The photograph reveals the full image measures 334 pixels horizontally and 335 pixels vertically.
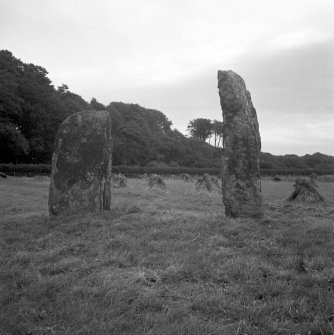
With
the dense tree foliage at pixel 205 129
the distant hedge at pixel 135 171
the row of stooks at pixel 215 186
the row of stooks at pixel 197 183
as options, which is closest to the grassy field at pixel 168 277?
the row of stooks at pixel 215 186

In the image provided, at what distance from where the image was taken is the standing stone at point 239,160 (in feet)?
36.7

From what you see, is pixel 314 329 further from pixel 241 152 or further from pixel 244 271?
pixel 241 152

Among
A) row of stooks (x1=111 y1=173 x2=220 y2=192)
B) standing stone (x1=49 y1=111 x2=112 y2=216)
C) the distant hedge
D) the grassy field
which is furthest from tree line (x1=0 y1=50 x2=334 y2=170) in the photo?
the grassy field

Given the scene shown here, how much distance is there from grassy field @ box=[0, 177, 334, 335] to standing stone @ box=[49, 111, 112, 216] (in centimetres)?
144

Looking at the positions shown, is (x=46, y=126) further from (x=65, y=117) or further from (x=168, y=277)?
(x=168, y=277)

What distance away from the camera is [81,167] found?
1189 cm

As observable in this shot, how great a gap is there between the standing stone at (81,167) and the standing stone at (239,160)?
3.59m

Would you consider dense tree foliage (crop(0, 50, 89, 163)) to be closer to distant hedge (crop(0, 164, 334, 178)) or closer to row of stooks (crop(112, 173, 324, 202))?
distant hedge (crop(0, 164, 334, 178))

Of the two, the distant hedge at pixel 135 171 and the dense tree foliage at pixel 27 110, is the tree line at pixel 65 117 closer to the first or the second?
the dense tree foliage at pixel 27 110

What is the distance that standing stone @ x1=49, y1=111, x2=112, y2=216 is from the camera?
11.8 m

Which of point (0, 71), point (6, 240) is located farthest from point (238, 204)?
point (0, 71)

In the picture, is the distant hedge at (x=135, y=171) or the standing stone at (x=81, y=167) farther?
the distant hedge at (x=135, y=171)

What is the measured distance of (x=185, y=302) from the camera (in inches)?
201

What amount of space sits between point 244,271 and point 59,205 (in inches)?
275
